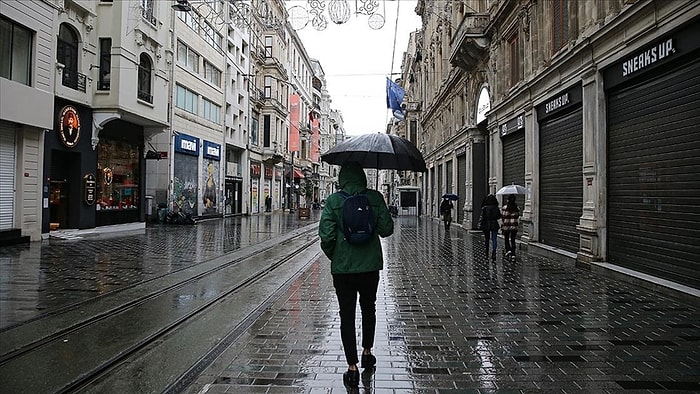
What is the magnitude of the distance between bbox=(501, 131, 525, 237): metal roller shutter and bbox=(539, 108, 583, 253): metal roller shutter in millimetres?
2119

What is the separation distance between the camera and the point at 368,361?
511cm

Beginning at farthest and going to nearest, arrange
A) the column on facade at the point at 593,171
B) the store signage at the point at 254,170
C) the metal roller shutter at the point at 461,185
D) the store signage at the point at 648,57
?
the store signage at the point at 254,170
the metal roller shutter at the point at 461,185
the column on facade at the point at 593,171
the store signage at the point at 648,57

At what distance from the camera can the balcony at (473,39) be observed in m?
23.3

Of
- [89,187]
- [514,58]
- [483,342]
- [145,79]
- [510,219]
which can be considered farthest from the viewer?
[145,79]

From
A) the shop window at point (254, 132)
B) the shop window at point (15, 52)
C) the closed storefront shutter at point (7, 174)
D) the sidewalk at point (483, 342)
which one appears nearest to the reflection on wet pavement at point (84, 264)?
the closed storefront shutter at point (7, 174)

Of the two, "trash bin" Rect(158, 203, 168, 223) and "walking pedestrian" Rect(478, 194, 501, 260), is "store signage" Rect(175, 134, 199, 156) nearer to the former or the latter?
"trash bin" Rect(158, 203, 168, 223)

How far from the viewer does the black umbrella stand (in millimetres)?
5051

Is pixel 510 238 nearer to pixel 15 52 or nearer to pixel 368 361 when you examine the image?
pixel 368 361

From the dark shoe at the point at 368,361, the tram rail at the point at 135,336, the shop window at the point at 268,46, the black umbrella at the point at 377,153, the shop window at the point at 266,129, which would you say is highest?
the shop window at the point at 268,46

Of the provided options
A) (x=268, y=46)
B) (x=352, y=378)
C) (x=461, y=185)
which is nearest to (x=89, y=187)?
(x=461, y=185)

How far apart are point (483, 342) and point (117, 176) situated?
22582 millimetres

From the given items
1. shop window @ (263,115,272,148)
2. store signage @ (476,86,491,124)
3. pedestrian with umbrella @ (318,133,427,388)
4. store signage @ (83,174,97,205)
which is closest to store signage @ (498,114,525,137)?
store signage @ (476,86,491,124)

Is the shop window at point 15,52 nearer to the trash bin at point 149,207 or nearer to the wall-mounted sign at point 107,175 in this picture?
the wall-mounted sign at point 107,175

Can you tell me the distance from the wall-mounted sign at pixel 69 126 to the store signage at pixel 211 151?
14771 millimetres
